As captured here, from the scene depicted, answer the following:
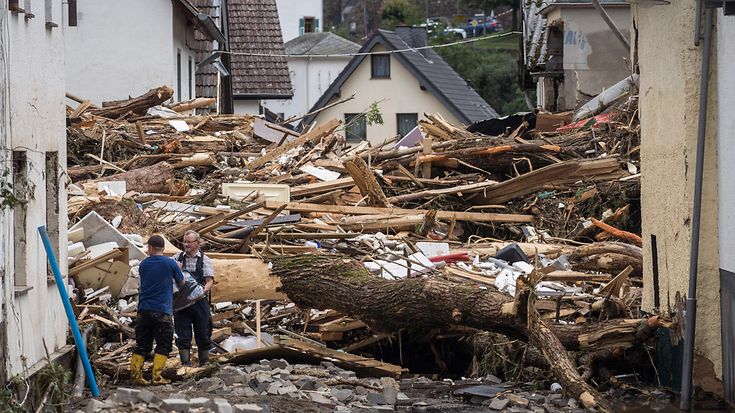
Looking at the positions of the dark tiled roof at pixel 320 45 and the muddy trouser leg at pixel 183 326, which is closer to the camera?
the muddy trouser leg at pixel 183 326

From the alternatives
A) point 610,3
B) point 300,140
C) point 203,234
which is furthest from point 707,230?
point 610,3

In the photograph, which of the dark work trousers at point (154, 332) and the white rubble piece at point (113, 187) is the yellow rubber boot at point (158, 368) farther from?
the white rubble piece at point (113, 187)

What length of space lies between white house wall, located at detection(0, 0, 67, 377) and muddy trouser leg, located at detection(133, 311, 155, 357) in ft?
2.57

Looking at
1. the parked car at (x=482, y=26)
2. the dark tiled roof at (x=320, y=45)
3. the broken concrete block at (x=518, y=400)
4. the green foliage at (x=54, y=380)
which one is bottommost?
the broken concrete block at (x=518, y=400)

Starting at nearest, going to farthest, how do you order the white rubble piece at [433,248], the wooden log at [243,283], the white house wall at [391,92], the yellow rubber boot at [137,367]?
the yellow rubber boot at [137,367], the wooden log at [243,283], the white rubble piece at [433,248], the white house wall at [391,92]

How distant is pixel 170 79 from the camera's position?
2712 cm

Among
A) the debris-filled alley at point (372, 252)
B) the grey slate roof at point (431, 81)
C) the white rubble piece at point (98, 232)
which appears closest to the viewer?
the debris-filled alley at point (372, 252)

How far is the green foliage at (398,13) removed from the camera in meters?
69.3

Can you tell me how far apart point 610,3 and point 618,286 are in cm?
1437

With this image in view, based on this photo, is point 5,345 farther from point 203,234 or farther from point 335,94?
point 335,94

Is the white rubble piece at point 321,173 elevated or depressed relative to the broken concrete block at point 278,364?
elevated

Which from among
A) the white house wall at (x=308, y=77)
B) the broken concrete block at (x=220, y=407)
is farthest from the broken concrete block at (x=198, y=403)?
the white house wall at (x=308, y=77)

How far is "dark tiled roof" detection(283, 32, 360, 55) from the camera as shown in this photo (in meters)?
62.8

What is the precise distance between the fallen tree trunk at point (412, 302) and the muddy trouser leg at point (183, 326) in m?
1.63
